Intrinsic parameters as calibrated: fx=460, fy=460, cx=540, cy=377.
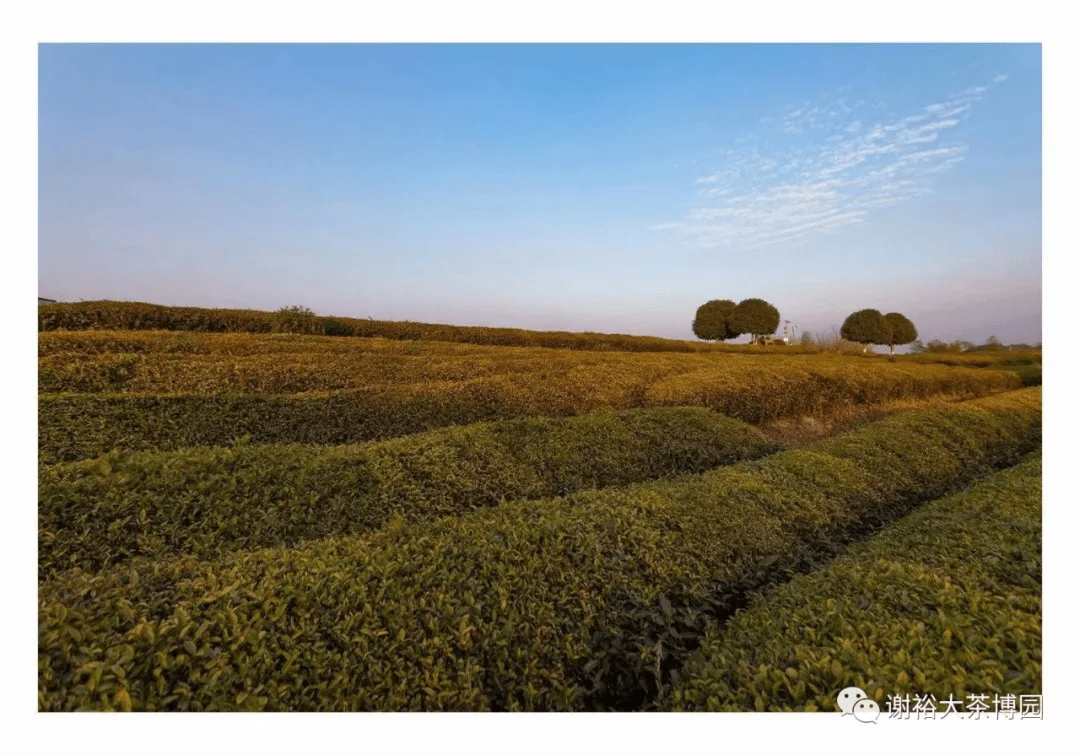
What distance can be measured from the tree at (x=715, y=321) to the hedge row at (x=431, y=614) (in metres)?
19.2

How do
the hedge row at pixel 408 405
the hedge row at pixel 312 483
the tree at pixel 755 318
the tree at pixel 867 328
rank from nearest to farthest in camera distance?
the hedge row at pixel 312 483, the hedge row at pixel 408 405, the tree at pixel 867 328, the tree at pixel 755 318

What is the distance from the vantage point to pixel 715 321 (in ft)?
72.3

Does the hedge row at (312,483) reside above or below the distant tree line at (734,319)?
below

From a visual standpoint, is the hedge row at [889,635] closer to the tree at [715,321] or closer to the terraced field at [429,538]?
the terraced field at [429,538]

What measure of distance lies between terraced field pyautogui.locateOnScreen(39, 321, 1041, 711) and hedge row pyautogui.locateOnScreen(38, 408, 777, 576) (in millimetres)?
21

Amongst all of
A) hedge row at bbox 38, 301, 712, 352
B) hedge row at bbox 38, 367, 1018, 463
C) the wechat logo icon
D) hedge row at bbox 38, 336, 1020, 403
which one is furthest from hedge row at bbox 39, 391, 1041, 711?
hedge row at bbox 38, 301, 712, 352

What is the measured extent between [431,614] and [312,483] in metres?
2.15

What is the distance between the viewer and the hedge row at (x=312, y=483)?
3.12 meters

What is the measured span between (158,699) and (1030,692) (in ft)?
11.9

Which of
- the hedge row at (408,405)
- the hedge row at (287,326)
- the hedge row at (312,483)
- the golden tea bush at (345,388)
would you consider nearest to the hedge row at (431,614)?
the hedge row at (312,483)

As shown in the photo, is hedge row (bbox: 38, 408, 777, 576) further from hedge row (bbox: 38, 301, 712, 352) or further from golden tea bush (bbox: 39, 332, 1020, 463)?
hedge row (bbox: 38, 301, 712, 352)

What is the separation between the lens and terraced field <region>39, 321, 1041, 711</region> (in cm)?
203
